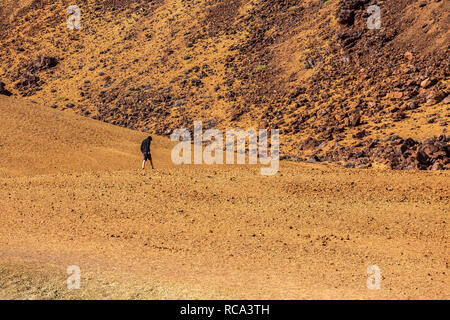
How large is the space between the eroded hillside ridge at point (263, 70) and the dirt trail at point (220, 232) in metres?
8.28

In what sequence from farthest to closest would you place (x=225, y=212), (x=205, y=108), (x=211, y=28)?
(x=211, y=28)
(x=205, y=108)
(x=225, y=212)

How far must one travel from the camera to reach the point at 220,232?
40.6 ft

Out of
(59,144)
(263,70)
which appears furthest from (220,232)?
(263,70)

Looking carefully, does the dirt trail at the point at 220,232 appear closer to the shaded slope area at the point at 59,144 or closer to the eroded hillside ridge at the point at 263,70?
the shaded slope area at the point at 59,144

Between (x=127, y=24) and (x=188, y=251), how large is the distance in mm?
49701

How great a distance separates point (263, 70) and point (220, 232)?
3060 centimetres

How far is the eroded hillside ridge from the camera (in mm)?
29438

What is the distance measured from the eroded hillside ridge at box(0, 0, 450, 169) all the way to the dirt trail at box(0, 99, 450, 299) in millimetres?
8279

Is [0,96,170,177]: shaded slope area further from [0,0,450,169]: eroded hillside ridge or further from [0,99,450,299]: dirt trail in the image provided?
[0,0,450,169]: eroded hillside ridge

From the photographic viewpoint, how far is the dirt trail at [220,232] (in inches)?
345

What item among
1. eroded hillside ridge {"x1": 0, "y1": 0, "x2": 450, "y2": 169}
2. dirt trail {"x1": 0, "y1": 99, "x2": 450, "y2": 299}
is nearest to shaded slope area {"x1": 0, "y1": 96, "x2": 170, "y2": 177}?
dirt trail {"x1": 0, "y1": 99, "x2": 450, "y2": 299}

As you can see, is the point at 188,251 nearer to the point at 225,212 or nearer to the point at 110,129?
the point at 225,212
